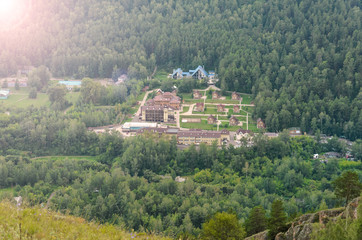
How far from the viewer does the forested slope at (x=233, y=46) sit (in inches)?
1399

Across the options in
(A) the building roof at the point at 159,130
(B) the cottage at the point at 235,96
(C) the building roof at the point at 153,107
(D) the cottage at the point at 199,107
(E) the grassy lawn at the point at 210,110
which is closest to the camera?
(A) the building roof at the point at 159,130

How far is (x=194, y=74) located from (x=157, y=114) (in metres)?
10.5

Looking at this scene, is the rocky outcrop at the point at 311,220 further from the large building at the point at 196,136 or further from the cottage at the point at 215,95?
the cottage at the point at 215,95

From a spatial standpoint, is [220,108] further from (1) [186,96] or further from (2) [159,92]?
(2) [159,92]

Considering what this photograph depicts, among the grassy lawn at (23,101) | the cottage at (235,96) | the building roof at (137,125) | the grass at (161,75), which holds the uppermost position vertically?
the grass at (161,75)

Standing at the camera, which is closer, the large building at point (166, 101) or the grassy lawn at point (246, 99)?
the large building at point (166, 101)

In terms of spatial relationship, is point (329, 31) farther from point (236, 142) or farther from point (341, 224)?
point (341, 224)

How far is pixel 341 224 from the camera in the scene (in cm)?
1008

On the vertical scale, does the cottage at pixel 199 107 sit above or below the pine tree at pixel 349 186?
below

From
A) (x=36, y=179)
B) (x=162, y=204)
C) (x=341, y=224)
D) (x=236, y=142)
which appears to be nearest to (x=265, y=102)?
(x=236, y=142)

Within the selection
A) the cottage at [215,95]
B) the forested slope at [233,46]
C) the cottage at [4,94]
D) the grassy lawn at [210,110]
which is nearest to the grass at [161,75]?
the forested slope at [233,46]

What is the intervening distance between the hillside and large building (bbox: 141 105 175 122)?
2660 cm

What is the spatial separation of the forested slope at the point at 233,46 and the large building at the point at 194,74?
52.3 inches

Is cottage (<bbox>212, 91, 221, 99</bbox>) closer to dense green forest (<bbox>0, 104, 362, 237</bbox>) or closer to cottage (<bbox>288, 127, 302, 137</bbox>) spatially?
cottage (<bbox>288, 127, 302, 137</bbox>)
